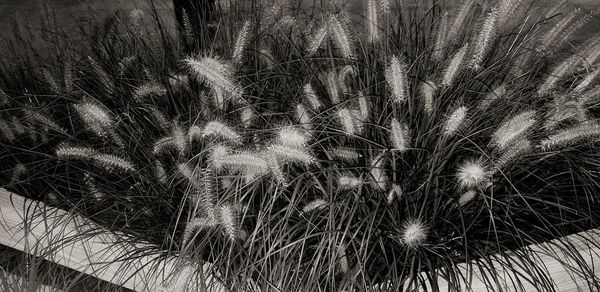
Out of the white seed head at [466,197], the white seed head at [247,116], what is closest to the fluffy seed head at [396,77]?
the white seed head at [466,197]

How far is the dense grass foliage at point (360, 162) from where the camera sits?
1.52 m

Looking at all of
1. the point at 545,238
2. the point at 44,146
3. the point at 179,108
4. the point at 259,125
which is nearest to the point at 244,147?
the point at 259,125

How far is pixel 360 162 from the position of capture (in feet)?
5.56

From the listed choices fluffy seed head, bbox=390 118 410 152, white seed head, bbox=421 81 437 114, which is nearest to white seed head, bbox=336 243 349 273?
fluffy seed head, bbox=390 118 410 152

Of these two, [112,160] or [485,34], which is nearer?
[485,34]

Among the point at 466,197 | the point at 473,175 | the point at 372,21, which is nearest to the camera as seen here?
the point at 473,175

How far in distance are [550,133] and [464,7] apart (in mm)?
345

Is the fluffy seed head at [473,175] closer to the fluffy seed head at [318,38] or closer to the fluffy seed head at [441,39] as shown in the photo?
Result: the fluffy seed head at [441,39]

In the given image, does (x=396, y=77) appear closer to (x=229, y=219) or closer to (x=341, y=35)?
(x=341, y=35)

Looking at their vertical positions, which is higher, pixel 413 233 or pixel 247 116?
pixel 247 116

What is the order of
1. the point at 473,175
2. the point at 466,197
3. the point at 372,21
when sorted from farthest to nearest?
the point at 372,21 < the point at 466,197 < the point at 473,175

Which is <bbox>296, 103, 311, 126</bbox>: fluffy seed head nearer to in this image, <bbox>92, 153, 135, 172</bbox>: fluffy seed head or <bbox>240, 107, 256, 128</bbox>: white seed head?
<bbox>240, 107, 256, 128</bbox>: white seed head

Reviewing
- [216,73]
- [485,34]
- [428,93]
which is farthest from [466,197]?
[216,73]

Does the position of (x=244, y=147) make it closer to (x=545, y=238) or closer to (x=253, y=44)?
(x=253, y=44)
